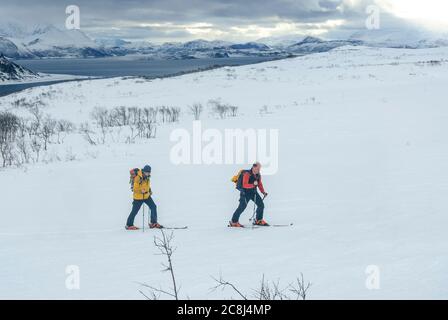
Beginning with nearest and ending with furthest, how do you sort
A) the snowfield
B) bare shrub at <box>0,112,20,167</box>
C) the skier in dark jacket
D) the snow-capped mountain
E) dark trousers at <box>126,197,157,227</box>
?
the snowfield → the skier in dark jacket → dark trousers at <box>126,197,157,227</box> → bare shrub at <box>0,112,20,167</box> → the snow-capped mountain

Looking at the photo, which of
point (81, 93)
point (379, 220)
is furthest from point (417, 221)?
point (81, 93)

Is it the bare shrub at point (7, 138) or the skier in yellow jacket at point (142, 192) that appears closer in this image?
the skier in yellow jacket at point (142, 192)

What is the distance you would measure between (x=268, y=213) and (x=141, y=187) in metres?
2.91

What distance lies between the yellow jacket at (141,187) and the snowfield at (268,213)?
735mm

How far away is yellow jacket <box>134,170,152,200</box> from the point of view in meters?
9.14

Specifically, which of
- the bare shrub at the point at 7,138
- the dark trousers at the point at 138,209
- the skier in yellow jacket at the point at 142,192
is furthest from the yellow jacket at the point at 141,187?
the bare shrub at the point at 7,138

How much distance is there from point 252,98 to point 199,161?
2163cm

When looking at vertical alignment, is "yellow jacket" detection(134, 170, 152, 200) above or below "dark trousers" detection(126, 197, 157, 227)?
above

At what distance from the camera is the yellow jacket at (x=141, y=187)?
914 cm

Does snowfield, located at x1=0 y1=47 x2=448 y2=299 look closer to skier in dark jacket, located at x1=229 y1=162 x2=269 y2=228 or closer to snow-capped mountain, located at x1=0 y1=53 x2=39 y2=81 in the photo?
skier in dark jacket, located at x1=229 y1=162 x2=269 y2=228

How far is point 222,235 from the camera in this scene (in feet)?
28.7

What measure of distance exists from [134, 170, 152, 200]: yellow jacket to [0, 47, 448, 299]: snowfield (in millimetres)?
735

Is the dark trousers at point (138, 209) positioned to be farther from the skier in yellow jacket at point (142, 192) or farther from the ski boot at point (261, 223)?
the ski boot at point (261, 223)

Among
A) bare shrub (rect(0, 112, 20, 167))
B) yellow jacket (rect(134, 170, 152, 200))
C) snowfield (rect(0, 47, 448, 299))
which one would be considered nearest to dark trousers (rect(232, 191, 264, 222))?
snowfield (rect(0, 47, 448, 299))
